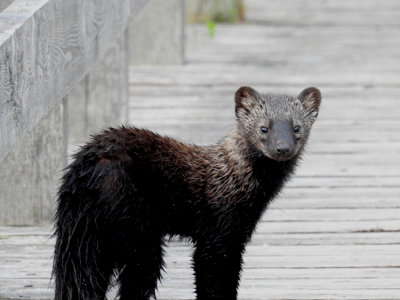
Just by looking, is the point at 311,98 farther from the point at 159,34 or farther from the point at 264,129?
the point at 159,34

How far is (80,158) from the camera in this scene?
14.6 ft

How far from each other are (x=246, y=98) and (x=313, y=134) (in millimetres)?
2566

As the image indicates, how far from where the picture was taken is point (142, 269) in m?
4.47

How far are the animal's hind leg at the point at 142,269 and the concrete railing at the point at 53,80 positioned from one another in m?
0.69

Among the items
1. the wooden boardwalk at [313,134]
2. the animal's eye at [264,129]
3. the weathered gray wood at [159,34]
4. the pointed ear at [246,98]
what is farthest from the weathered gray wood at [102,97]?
the animal's eye at [264,129]

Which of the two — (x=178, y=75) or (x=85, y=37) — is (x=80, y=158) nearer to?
(x=85, y=37)

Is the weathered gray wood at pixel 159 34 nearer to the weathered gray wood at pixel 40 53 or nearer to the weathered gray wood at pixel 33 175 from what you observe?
the weathered gray wood at pixel 40 53

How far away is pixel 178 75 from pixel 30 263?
14.5ft

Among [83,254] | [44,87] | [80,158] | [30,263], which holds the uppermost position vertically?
[44,87]

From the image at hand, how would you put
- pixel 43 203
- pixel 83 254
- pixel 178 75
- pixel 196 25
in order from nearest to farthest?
pixel 83 254
pixel 43 203
pixel 178 75
pixel 196 25

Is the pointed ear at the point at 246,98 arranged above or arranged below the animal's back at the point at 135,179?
above

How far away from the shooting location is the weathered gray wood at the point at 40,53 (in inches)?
157

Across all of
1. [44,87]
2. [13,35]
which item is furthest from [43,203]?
[13,35]

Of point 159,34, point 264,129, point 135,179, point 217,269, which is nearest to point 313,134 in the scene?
point 159,34
